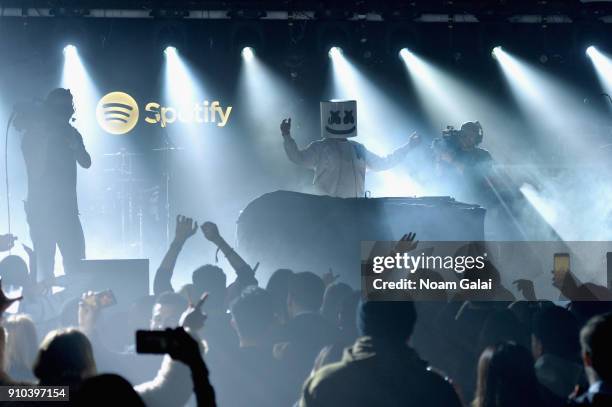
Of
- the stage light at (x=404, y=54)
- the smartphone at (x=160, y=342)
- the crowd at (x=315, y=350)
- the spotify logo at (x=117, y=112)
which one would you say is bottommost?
the crowd at (x=315, y=350)

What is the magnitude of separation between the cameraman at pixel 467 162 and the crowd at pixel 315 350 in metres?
5.11

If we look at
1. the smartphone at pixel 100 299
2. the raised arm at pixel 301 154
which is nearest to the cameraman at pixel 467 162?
the raised arm at pixel 301 154

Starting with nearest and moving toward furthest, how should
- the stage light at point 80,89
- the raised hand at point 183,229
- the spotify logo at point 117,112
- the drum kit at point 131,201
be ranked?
the raised hand at point 183,229 < the drum kit at point 131,201 < the stage light at point 80,89 < the spotify logo at point 117,112

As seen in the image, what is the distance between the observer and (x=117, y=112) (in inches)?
515

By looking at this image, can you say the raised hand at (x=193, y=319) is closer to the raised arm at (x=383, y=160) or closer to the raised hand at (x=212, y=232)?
the raised hand at (x=212, y=232)

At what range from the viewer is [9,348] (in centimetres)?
407

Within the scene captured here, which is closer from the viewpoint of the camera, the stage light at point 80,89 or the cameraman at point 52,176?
the cameraman at point 52,176

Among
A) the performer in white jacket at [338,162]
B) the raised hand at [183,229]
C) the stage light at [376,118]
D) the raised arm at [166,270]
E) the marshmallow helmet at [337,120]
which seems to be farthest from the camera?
the stage light at [376,118]

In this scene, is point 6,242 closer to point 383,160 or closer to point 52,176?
point 52,176

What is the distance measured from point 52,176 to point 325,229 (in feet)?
10.7

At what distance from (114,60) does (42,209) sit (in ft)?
14.2

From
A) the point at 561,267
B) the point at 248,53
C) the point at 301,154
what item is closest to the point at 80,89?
the point at 248,53

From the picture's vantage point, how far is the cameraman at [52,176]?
361 inches

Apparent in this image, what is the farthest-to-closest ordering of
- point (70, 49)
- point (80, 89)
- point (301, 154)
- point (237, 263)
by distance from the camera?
point (80, 89)
point (70, 49)
point (301, 154)
point (237, 263)
